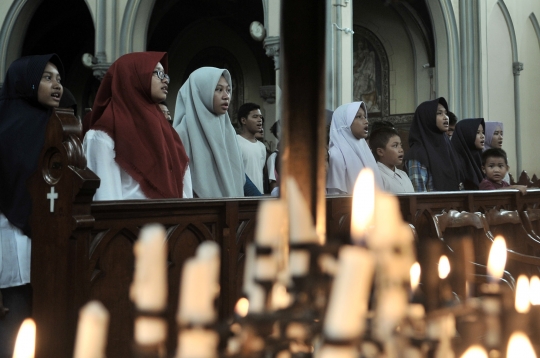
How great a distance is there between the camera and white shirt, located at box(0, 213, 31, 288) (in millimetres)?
2426

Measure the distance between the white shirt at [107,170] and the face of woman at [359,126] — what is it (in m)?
2.12

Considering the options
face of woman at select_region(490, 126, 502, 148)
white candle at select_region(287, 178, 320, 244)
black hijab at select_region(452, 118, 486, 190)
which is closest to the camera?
white candle at select_region(287, 178, 320, 244)

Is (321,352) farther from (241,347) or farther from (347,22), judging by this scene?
(347,22)

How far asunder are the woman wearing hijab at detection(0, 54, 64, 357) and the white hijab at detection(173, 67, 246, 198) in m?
0.99

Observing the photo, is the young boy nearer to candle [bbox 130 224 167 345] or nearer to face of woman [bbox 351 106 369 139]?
face of woman [bbox 351 106 369 139]

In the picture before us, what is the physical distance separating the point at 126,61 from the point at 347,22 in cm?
535

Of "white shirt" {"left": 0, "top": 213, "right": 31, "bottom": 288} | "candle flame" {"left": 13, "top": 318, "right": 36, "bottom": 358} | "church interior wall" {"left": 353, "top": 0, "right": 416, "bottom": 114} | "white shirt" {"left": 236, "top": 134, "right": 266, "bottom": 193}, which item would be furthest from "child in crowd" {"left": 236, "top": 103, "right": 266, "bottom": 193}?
"church interior wall" {"left": 353, "top": 0, "right": 416, "bottom": 114}

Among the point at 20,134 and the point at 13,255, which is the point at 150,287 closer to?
the point at 13,255

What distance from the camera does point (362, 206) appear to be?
1.92 ft

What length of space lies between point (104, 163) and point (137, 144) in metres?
0.20

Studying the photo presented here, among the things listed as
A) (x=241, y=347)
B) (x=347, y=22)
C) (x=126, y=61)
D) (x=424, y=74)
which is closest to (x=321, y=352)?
(x=241, y=347)

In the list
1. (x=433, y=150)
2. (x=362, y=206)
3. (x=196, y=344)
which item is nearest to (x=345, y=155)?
(x=433, y=150)

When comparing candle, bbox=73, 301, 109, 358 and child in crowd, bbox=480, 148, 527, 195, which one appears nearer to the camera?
candle, bbox=73, 301, 109, 358

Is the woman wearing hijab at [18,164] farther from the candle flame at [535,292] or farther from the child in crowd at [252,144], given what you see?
the child in crowd at [252,144]
